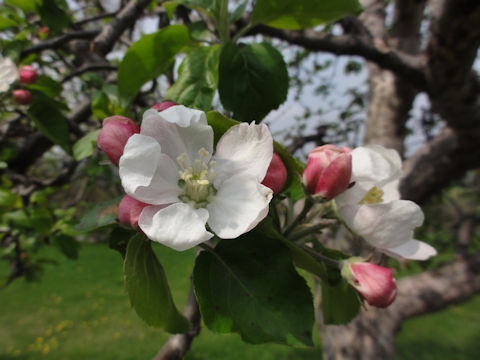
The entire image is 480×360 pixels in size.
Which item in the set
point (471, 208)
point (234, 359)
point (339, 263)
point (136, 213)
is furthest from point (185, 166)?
point (471, 208)

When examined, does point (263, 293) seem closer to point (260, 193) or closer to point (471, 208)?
point (260, 193)

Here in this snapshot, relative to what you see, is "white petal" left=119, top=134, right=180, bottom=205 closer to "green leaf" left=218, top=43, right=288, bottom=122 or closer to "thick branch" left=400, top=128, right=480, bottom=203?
"green leaf" left=218, top=43, right=288, bottom=122

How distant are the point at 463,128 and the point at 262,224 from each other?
2.82 metres

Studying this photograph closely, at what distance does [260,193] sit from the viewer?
0.52 meters

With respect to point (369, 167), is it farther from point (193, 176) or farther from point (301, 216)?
point (193, 176)

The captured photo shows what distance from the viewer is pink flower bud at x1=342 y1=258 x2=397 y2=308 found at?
23.0 inches

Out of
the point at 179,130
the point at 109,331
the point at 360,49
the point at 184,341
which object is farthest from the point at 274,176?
the point at 109,331

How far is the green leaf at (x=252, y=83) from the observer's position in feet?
2.76

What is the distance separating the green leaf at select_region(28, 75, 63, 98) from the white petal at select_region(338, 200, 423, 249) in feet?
4.65

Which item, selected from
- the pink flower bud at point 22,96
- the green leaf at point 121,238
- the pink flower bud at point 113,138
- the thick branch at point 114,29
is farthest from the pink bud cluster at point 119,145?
the pink flower bud at point 22,96

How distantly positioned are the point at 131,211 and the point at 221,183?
17cm

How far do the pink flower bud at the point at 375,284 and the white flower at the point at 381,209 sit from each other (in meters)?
0.05

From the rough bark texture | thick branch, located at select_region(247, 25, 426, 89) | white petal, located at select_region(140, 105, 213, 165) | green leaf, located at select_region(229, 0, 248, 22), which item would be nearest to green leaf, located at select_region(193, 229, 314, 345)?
white petal, located at select_region(140, 105, 213, 165)

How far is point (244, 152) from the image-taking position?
0.57m
